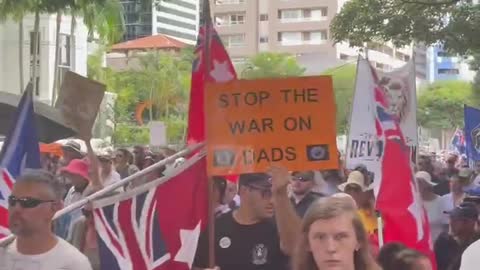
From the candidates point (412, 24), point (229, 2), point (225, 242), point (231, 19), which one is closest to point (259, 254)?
point (225, 242)

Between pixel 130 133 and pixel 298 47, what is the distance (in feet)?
161

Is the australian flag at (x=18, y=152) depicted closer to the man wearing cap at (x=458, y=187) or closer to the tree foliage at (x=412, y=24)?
the man wearing cap at (x=458, y=187)

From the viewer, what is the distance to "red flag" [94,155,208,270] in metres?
5.07

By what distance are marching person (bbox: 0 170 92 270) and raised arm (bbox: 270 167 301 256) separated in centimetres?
116

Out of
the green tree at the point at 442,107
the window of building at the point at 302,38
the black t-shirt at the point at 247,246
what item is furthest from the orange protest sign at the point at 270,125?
the window of building at the point at 302,38

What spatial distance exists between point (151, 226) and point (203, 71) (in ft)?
3.27

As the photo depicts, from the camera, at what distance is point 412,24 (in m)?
16.8

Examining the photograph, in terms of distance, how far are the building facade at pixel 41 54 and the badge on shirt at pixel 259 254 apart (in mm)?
36136

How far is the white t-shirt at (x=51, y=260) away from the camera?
4.04m

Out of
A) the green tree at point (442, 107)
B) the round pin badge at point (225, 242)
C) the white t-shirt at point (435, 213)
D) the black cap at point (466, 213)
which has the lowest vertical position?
the white t-shirt at point (435, 213)

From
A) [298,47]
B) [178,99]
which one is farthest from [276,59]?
[298,47]

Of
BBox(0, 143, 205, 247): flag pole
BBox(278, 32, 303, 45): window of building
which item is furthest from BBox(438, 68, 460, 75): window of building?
BBox(0, 143, 205, 247): flag pole

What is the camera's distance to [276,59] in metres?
72.8

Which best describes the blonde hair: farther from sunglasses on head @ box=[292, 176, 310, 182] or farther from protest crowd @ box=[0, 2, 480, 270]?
sunglasses on head @ box=[292, 176, 310, 182]
